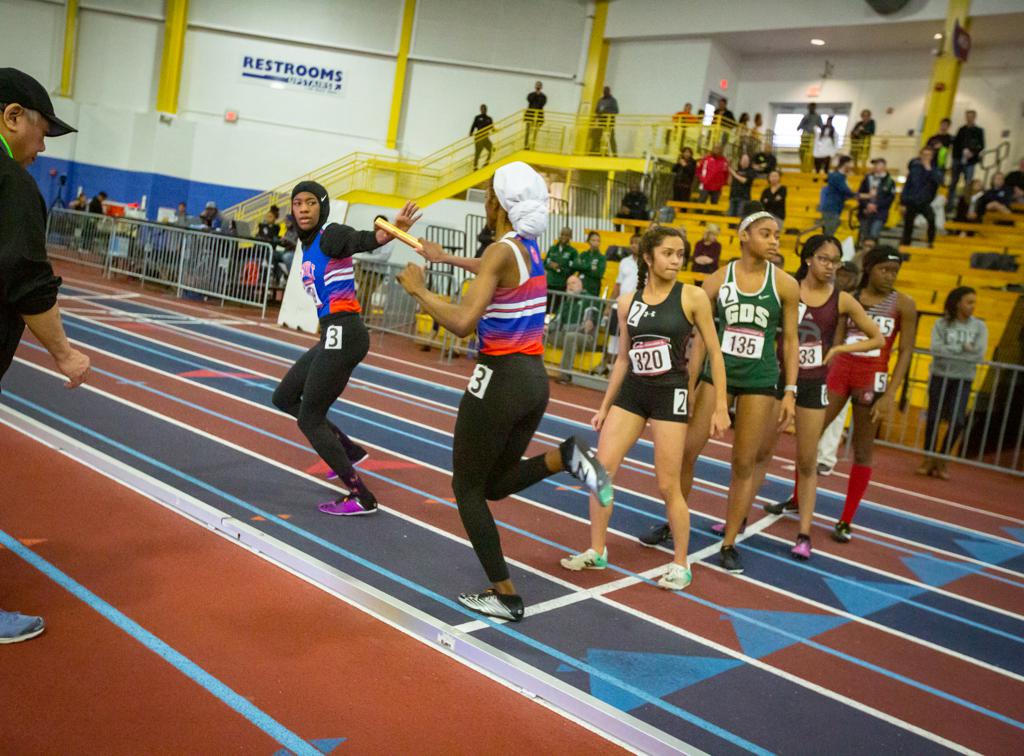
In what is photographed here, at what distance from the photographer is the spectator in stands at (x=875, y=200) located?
17406 mm

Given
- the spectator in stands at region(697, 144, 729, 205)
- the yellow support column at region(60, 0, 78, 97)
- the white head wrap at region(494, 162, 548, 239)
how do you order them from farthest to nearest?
the yellow support column at region(60, 0, 78, 97) < the spectator in stands at region(697, 144, 729, 205) < the white head wrap at region(494, 162, 548, 239)

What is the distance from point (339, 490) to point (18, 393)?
11.4 feet

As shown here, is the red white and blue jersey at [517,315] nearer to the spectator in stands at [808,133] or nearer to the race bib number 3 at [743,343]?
the race bib number 3 at [743,343]

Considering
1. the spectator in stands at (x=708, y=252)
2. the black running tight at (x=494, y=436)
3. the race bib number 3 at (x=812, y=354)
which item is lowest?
the black running tight at (x=494, y=436)

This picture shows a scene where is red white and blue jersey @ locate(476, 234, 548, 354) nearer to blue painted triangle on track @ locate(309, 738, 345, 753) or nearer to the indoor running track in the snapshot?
the indoor running track

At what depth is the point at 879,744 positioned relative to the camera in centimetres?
371

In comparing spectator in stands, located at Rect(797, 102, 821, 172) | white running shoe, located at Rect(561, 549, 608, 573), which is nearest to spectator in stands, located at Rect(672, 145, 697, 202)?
spectator in stands, located at Rect(797, 102, 821, 172)

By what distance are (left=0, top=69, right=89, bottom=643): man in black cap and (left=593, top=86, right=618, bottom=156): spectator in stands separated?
78.7ft

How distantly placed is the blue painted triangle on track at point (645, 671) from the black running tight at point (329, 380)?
2274 millimetres

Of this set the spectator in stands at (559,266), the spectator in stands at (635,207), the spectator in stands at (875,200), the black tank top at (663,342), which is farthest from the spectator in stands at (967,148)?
the black tank top at (663,342)

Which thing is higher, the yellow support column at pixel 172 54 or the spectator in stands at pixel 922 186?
the yellow support column at pixel 172 54

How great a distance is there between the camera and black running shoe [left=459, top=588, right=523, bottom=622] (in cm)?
440

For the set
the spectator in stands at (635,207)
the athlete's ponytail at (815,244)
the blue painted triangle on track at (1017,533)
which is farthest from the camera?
the spectator in stands at (635,207)

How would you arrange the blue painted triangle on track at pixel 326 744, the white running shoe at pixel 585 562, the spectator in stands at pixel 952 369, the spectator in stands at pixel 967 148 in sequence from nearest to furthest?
the blue painted triangle on track at pixel 326 744, the white running shoe at pixel 585 562, the spectator in stands at pixel 952 369, the spectator in stands at pixel 967 148
